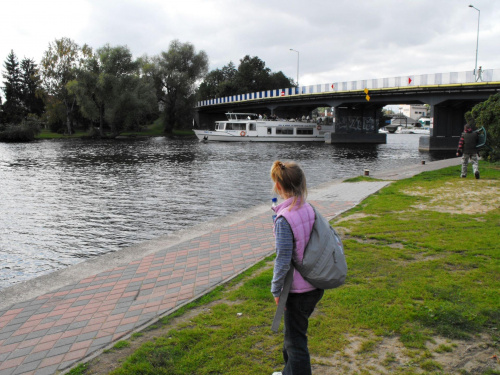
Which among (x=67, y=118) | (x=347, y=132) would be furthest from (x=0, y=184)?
(x=67, y=118)

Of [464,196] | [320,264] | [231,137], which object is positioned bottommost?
[464,196]

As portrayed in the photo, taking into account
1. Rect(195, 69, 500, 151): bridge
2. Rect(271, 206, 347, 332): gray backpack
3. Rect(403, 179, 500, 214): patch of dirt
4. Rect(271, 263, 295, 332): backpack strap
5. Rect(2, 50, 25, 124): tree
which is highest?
Rect(2, 50, 25, 124): tree

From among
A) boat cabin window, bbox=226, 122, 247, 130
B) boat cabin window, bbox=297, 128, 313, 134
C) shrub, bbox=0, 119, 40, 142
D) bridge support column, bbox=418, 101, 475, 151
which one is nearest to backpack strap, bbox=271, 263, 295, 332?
bridge support column, bbox=418, 101, 475, 151

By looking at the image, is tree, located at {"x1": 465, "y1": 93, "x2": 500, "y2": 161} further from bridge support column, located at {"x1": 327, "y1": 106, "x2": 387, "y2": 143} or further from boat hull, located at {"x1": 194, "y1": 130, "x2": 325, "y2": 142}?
boat hull, located at {"x1": 194, "y1": 130, "x2": 325, "y2": 142}

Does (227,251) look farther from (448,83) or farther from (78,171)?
(448,83)

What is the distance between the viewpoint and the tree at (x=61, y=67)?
65.6 meters

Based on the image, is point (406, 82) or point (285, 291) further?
point (406, 82)

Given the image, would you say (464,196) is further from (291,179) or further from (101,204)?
(101,204)

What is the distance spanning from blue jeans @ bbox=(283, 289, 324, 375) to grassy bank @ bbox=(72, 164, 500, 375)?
508 mm

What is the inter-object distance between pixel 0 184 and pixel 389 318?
61.3 feet

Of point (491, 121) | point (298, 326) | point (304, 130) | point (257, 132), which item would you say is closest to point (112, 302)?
point (298, 326)

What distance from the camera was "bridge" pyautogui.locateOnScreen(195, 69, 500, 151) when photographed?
38875 mm

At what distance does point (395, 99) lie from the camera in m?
48.0

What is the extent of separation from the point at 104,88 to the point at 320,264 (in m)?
59.7
